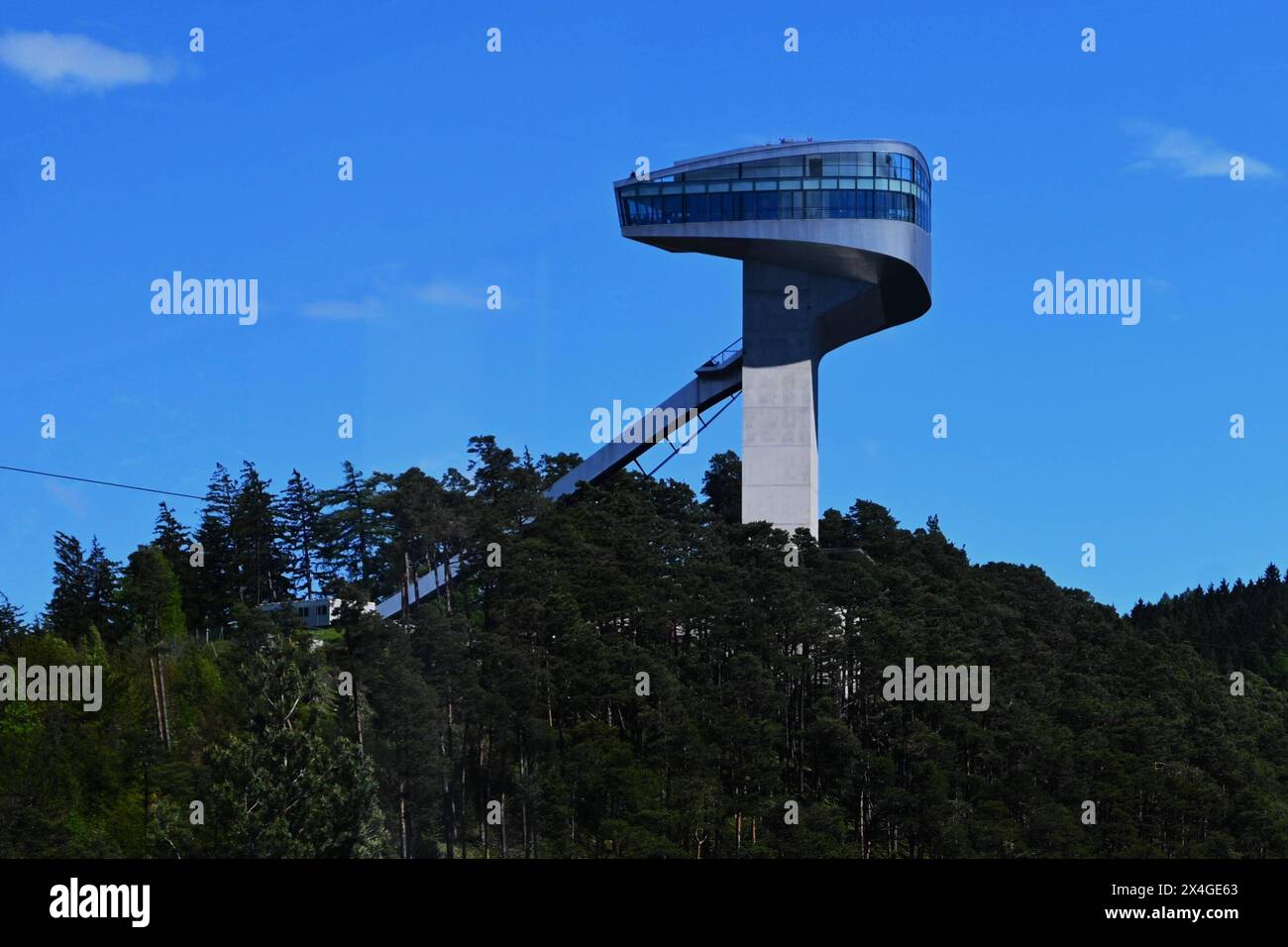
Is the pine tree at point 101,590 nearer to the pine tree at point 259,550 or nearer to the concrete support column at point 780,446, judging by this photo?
the pine tree at point 259,550

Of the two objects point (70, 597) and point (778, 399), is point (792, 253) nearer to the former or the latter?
point (778, 399)

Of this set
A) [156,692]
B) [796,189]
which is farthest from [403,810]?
[796,189]

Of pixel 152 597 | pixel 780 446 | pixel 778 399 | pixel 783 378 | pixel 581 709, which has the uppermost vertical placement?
pixel 783 378

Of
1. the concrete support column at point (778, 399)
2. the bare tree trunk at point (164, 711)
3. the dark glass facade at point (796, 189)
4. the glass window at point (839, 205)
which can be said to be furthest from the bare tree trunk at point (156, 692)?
the glass window at point (839, 205)
